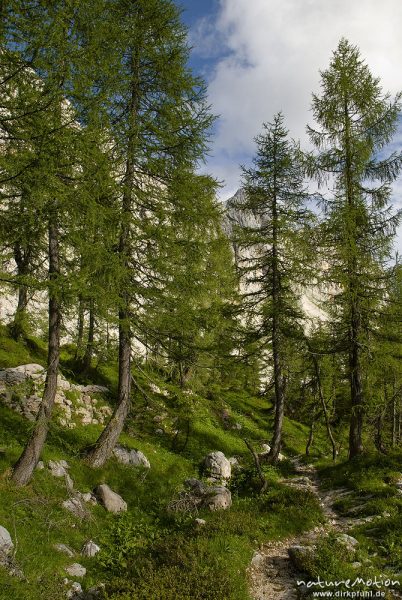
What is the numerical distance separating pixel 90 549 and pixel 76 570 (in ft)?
2.62

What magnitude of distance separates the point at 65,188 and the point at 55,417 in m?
8.19

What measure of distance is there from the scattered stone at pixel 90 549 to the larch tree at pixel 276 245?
10.9 m

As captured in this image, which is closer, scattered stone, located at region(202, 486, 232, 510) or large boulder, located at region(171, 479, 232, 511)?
large boulder, located at region(171, 479, 232, 511)

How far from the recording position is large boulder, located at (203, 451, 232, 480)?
14188 mm

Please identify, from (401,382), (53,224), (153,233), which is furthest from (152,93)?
(401,382)

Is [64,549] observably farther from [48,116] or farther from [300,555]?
[48,116]

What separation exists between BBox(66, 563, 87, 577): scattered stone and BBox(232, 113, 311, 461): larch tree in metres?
11.6

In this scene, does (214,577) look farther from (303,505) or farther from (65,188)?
(65,188)

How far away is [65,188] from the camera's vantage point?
8.01 meters

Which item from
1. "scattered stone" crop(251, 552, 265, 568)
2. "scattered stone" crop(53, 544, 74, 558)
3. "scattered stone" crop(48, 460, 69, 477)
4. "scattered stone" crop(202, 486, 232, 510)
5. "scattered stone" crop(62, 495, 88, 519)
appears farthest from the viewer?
"scattered stone" crop(202, 486, 232, 510)

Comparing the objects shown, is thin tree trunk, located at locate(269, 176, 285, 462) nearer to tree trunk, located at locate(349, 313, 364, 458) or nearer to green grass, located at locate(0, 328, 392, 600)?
green grass, located at locate(0, 328, 392, 600)

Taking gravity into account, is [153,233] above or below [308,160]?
below

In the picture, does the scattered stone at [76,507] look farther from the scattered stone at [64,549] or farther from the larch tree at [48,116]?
the scattered stone at [64,549]

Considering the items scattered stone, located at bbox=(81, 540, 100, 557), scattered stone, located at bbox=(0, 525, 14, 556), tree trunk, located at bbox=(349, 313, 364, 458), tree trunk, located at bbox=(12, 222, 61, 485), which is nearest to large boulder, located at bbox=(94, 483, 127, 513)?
scattered stone, located at bbox=(81, 540, 100, 557)
